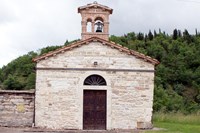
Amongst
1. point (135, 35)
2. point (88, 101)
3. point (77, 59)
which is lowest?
point (88, 101)

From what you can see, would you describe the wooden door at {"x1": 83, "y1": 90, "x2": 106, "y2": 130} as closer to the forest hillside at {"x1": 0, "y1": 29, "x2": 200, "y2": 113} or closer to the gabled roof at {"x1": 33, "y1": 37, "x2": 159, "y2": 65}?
the gabled roof at {"x1": 33, "y1": 37, "x2": 159, "y2": 65}

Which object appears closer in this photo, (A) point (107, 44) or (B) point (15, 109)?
(B) point (15, 109)

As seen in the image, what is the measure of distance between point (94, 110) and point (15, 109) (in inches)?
166

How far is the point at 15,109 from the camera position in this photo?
22.0 metres

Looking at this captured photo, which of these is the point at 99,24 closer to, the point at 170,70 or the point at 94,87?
the point at 94,87

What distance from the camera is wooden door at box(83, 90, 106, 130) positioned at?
22.0m

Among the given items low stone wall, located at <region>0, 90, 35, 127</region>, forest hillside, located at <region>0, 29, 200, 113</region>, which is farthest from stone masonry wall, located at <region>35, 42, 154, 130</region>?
forest hillside, located at <region>0, 29, 200, 113</region>

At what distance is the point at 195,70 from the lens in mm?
50844

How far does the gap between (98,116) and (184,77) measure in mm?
29079

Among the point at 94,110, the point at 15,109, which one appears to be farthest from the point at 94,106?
the point at 15,109

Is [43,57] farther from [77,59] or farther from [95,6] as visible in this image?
[95,6]

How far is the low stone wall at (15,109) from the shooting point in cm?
2188

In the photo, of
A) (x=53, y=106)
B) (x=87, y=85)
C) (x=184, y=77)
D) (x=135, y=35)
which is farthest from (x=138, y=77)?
(x=135, y=35)

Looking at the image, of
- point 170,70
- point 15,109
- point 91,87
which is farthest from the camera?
point 170,70
